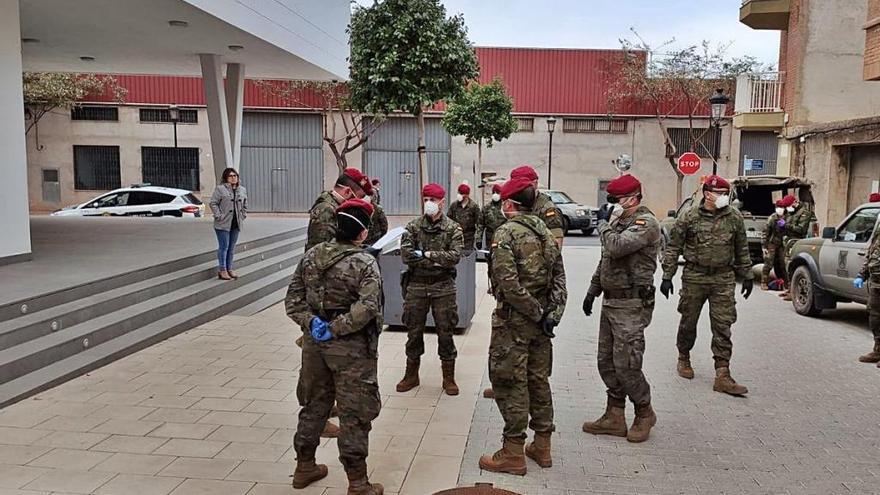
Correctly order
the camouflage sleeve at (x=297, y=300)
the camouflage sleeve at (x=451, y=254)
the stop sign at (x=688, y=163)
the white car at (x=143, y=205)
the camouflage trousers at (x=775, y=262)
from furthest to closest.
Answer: the white car at (x=143, y=205)
the stop sign at (x=688, y=163)
the camouflage trousers at (x=775, y=262)
the camouflage sleeve at (x=451, y=254)
the camouflage sleeve at (x=297, y=300)

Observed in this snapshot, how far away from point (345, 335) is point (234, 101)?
1173cm

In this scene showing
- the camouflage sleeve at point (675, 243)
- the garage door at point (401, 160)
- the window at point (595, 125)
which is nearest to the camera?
the camouflage sleeve at point (675, 243)

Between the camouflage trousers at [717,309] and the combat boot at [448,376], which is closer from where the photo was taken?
the combat boot at [448,376]

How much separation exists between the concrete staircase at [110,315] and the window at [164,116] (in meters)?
20.2

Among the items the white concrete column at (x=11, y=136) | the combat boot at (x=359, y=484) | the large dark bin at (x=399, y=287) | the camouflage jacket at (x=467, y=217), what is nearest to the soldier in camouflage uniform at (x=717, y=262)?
the large dark bin at (x=399, y=287)

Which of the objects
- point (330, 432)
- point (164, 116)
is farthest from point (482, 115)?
point (330, 432)

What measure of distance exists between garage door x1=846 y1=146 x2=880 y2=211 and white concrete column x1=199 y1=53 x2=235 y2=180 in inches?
542

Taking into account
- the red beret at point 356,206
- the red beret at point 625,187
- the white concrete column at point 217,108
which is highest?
the white concrete column at point 217,108

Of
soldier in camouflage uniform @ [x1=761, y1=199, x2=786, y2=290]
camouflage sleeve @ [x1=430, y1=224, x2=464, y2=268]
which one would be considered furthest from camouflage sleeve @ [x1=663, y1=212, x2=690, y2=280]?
soldier in camouflage uniform @ [x1=761, y1=199, x2=786, y2=290]

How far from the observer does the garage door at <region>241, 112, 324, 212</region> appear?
29.0 metres

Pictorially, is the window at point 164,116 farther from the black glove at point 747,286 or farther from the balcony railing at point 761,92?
the black glove at point 747,286

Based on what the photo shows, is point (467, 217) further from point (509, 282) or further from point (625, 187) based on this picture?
point (509, 282)

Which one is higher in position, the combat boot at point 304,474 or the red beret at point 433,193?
the red beret at point 433,193

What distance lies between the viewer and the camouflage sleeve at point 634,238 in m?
4.82
